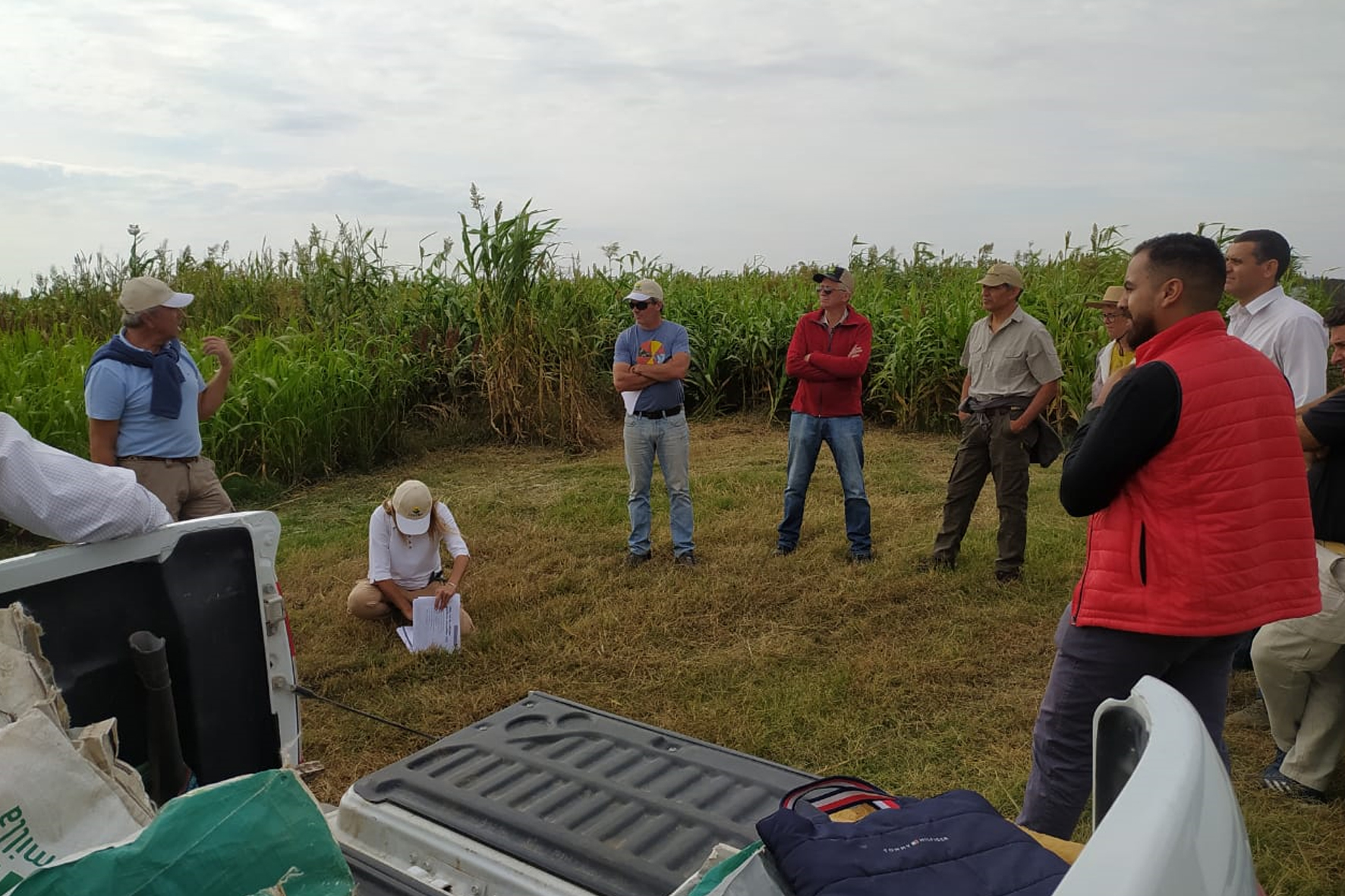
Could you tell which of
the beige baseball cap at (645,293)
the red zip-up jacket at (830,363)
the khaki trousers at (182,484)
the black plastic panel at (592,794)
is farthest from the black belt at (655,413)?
the black plastic panel at (592,794)

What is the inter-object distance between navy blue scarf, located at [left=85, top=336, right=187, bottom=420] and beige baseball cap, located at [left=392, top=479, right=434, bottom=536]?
1.10 metres

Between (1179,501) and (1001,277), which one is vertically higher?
(1001,277)


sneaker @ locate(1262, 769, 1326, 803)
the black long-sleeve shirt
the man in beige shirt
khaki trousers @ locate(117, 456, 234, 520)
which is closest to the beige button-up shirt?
the man in beige shirt

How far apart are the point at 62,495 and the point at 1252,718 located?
4.43 metres

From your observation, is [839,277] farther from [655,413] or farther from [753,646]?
[753,646]

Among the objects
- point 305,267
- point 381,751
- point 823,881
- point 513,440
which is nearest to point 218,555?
point 381,751

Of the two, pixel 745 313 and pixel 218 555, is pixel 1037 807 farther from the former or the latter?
pixel 745 313

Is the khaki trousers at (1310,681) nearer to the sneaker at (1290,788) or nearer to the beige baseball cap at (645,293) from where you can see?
the sneaker at (1290,788)

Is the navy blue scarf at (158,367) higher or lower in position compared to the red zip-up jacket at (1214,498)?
higher

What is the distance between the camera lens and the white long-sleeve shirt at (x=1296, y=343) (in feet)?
13.2

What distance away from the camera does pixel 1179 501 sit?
2359mm

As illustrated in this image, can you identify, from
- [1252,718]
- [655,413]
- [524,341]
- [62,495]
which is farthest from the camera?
[524,341]

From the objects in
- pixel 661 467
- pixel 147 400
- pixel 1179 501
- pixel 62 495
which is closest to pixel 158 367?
pixel 147 400

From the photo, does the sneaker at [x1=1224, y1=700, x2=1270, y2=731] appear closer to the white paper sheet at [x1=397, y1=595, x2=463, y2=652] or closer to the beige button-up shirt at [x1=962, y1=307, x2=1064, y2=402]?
the beige button-up shirt at [x1=962, y1=307, x2=1064, y2=402]
